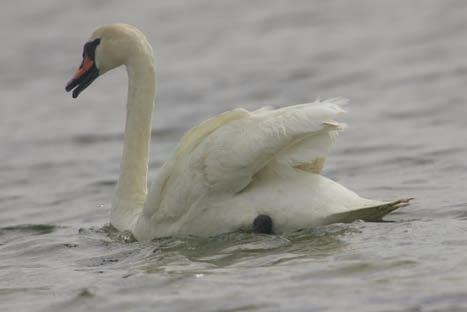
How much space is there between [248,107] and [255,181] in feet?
29.1

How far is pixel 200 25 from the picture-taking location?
79.9 feet

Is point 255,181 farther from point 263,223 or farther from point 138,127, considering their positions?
point 138,127

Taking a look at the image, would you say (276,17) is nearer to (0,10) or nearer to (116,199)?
(0,10)

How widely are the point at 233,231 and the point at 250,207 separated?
0.23m

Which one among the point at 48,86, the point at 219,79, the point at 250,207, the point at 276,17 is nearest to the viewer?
the point at 250,207

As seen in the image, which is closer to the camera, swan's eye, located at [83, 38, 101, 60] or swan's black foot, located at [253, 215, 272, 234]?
swan's black foot, located at [253, 215, 272, 234]

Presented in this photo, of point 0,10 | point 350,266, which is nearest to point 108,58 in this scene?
point 350,266

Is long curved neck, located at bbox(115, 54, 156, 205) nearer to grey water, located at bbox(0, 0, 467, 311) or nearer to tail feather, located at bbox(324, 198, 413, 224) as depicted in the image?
grey water, located at bbox(0, 0, 467, 311)

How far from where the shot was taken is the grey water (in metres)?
7.62

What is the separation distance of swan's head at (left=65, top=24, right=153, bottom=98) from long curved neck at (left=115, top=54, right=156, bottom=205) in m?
0.07

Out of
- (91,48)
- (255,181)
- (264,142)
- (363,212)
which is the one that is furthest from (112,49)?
(363,212)

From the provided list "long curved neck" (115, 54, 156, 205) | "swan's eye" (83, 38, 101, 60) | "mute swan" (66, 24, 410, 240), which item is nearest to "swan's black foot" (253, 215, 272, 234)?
"mute swan" (66, 24, 410, 240)

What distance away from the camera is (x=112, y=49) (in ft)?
34.1

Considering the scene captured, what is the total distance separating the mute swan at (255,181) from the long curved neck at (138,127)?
0.78 metres
